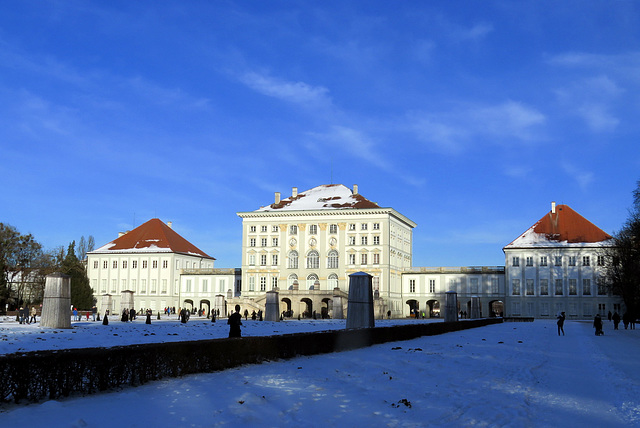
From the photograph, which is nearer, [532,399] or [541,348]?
[532,399]

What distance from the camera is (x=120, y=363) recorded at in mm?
→ 12258

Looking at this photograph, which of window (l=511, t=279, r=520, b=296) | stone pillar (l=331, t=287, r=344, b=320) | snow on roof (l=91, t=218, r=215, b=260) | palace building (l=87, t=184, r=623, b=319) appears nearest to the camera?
stone pillar (l=331, t=287, r=344, b=320)

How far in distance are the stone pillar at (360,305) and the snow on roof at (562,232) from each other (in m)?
58.0

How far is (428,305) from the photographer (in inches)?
3647

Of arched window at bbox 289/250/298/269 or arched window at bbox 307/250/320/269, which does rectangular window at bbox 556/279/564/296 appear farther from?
arched window at bbox 289/250/298/269

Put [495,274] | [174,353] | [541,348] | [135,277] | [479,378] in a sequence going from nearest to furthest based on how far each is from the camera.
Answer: [174,353] < [479,378] < [541,348] < [495,274] < [135,277]

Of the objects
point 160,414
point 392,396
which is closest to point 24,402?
point 160,414

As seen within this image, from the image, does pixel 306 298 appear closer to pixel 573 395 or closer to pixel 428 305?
pixel 428 305

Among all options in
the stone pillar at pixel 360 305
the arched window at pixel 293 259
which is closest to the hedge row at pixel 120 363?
the stone pillar at pixel 360 305

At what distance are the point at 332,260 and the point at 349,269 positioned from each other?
9.01ft

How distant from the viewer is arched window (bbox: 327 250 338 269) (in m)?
85.5

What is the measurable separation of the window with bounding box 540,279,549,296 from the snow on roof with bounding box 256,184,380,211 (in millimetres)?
22036

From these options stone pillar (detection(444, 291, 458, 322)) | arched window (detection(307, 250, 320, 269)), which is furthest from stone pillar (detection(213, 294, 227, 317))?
stone pillar (detection(444, 291, 458, 322))

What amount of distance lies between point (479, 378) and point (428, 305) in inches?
3111
